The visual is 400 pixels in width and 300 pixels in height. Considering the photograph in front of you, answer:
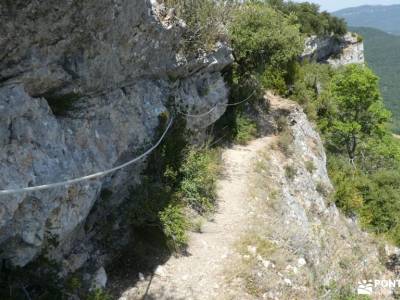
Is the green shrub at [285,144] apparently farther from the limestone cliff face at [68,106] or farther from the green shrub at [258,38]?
the limestone cliff face at [68,106]

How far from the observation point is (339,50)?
46.7 m

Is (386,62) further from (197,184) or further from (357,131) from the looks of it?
(197,184)

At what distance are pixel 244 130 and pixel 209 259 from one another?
7710mm

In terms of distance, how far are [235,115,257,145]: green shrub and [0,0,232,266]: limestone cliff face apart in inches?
252

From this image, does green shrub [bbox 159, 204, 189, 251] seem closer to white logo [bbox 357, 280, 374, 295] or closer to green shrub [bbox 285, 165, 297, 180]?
white logo [bbox 357, 280, 374, 295]

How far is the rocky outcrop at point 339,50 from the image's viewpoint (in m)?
42.7

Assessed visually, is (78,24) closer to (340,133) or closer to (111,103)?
(111,103)

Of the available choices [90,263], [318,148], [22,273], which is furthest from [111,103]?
[318,148]

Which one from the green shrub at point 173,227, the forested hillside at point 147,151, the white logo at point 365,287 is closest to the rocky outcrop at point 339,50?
the forested hillside at point 147,151

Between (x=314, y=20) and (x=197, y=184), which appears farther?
(x=314, y=20)

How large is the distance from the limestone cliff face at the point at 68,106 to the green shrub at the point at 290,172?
5970 mm

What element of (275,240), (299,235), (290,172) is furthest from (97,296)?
(290,172)

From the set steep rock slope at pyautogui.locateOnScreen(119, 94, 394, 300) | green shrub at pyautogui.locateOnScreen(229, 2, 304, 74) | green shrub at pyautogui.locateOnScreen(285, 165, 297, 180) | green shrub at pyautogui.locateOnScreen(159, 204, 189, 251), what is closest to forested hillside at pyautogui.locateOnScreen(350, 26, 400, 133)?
green shrub at pyautogui.locateOnScreen(229, 2, 304, 74)

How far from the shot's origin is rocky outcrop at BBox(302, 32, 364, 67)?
4272 cm
